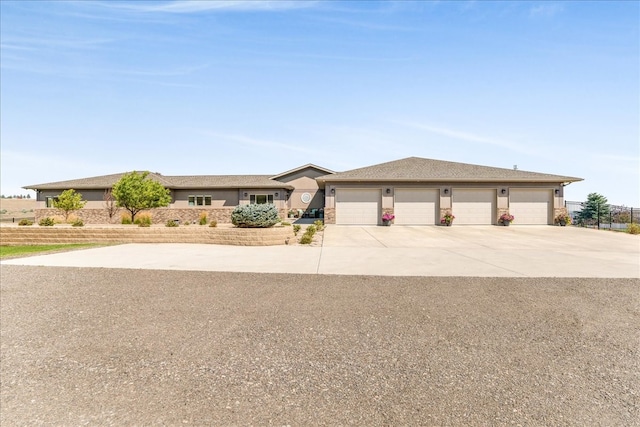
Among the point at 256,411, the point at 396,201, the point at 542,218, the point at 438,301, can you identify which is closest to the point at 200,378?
the point at 256,411

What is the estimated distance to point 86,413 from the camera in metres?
3.26

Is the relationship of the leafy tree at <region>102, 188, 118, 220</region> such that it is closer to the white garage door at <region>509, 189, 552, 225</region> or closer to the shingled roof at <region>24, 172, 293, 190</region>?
the shingled roof at <region>24, 172, 293, 190</region>

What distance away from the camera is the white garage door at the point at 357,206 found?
24.6 meters

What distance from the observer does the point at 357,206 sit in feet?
80.9

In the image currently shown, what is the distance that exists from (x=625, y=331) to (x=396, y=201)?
19989 millimetres

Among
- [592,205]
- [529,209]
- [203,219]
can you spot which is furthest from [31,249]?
[592,205]

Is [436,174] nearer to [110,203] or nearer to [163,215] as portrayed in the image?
[163,215]

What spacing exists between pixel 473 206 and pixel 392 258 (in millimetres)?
16902

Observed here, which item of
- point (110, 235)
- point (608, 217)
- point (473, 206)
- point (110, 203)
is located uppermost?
point (110, 203)

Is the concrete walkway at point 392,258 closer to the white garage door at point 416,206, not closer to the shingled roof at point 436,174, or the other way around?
the white garage door at point 416,206

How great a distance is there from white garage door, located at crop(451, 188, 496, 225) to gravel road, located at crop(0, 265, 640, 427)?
1848 centimetres

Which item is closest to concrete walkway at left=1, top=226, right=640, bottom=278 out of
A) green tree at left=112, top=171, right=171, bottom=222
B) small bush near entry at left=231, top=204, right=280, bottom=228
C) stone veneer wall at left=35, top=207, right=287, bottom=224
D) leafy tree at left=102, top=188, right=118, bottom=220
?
small bush near entry at left=231, top=204, right=280, bottom=228

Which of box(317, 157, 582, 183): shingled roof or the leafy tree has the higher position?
box(317, 157, 582, 183): shingled roof

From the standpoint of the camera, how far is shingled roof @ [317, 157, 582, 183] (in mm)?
24234
